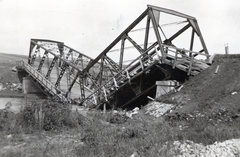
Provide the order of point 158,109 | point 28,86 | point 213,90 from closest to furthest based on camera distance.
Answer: point 213,90, point 158,109, point 28,86

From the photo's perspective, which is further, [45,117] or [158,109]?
[158,109]

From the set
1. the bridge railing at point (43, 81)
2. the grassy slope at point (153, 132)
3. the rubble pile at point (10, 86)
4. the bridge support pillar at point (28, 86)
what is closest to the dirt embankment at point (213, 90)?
the grassy slope at point (153, 132)

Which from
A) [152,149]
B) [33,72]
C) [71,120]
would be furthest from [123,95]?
[33,72]

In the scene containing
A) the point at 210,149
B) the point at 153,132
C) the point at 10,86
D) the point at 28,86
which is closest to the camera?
the point at 210,149

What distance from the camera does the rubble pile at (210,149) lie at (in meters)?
5.44

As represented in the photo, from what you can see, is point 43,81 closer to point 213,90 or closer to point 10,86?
point 10,86

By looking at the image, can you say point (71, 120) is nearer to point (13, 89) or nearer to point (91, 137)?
point (91, 137)

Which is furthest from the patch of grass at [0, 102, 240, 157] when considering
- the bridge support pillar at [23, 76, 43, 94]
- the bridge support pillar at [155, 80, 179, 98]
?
the bridge support pillar at [23, 76, 43, 94]

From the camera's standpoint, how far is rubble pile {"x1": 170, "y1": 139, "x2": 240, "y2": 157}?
544 centimetres

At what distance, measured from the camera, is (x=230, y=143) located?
573 cm

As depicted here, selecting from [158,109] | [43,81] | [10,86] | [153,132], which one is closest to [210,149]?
[153,132]

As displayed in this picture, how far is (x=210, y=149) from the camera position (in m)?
5.60

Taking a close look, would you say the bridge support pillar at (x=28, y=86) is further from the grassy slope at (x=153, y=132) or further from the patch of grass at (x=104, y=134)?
the patch of grass at (x=104, y=134)

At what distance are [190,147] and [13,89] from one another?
3108 centimetres
